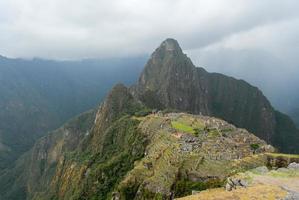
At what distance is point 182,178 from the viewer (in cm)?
6675

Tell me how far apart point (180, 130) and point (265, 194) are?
65429mm

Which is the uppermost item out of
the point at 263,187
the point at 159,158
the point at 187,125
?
the point at 263,187

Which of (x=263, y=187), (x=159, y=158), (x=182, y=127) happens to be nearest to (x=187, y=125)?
(x=182, y=127)

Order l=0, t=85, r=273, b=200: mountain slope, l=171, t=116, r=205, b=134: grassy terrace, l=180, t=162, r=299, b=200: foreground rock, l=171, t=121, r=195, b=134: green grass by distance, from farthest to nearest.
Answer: l=171, t=116, r=205, b=134: grassy terrace → l=171, t=121, r=195, b=134: green grass → l=0, t=85, r=273, b=200: mountain slope → l=180, t=162, r=299, b=200: foreground rock

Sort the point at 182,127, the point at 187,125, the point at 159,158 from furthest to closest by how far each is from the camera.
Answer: the point at 187,125, the point at 182,127, the point at 159,158

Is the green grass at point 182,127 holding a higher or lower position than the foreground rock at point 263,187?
lower

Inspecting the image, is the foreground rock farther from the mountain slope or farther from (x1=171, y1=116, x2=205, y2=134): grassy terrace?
(x1=171, y1=116, x2=205, y2=134): grassy terrace

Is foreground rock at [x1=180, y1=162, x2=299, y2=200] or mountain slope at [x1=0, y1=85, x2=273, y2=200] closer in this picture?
foreground rock at [x1=180, y1=162, x2=299, y2=200]

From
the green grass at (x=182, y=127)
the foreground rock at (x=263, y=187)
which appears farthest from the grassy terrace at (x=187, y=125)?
the foreground rock at (x=263, y=187)

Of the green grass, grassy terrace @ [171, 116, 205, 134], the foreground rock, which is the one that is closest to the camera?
the foreground rock

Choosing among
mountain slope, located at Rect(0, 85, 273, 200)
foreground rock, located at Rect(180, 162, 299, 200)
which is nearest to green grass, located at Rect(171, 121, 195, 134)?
mountain slope, located at Rect(0, 85, 273, 200)

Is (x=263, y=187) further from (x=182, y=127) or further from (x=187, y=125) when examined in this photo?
(x=187, y=125)

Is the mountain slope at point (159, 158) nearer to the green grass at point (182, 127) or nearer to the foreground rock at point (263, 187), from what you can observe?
the green grass at point (182, 127)

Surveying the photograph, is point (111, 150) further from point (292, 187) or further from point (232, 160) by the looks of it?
point (292, 187)
